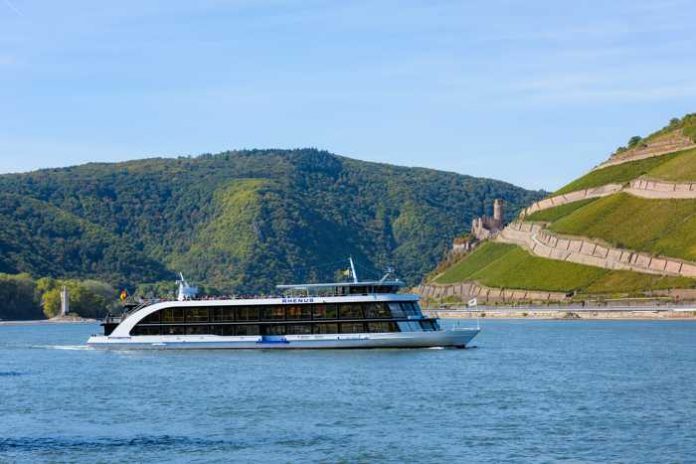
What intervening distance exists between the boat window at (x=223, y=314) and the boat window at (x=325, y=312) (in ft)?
18.9

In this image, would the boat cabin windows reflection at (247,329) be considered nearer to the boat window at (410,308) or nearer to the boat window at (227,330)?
the boat window at (227,330)

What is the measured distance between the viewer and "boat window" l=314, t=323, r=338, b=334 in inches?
3270

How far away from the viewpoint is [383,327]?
8231cm

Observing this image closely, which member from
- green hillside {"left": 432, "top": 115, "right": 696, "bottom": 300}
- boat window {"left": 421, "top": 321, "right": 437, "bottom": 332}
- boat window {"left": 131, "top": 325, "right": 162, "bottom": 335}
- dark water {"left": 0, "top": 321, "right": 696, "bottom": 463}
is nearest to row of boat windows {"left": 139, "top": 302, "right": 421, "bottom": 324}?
boat window {"left": 131, "top": 325, "right": 162, "bottom": 335}

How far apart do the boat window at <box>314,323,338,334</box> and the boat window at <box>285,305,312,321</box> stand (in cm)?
81

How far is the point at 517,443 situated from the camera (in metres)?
45.2

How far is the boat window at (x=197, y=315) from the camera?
85.9 meters

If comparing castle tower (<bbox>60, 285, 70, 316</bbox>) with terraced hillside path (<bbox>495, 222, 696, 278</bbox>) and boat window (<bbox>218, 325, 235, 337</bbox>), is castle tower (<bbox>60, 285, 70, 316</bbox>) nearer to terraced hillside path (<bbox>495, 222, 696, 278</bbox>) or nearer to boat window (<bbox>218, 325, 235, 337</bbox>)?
terraced hillside path (<bbox>495, 222, 696, 278</bbox>)

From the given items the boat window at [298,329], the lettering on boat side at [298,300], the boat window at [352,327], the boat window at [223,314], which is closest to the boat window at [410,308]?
the boat window at [352,327]

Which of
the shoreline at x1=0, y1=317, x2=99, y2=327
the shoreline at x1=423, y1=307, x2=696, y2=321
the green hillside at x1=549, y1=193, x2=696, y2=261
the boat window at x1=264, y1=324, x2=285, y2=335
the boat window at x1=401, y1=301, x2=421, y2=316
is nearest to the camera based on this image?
the boat window at x1=401, y1=301, x2=421, y2=316

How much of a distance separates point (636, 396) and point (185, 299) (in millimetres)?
39634

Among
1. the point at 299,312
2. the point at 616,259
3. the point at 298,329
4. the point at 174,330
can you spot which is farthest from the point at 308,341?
the point at 616,259

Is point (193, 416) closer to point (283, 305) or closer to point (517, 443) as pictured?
point (517, 443)

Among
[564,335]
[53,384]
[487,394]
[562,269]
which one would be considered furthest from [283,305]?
[562,269]
